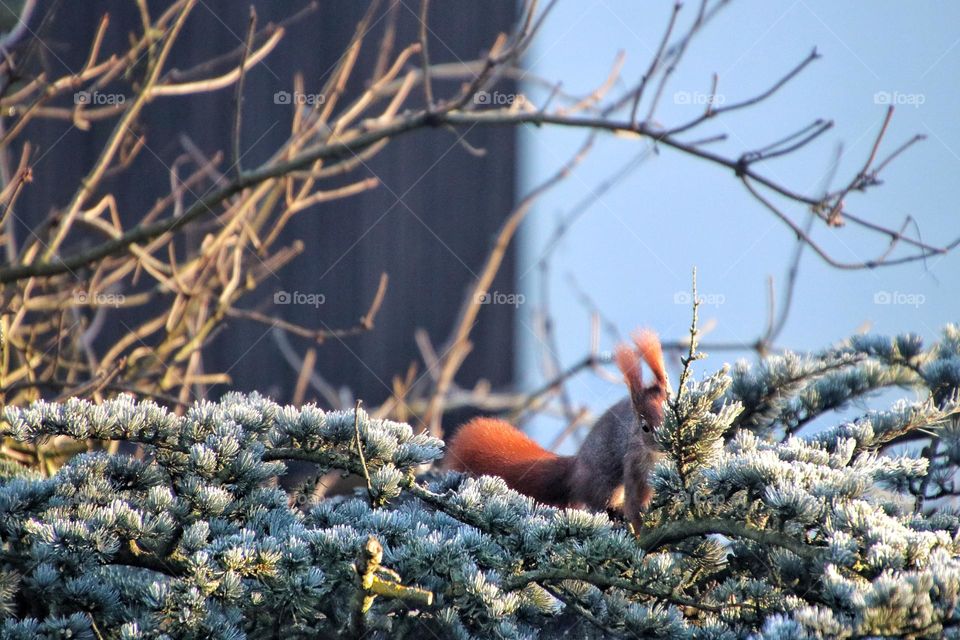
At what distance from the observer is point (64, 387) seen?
2.60m

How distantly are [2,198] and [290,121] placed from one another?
9.08 feet

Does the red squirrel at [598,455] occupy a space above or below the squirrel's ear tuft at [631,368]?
below

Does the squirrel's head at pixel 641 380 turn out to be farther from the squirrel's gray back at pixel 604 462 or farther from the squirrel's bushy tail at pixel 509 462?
the squirrel's bushy tail at pixel 509 462

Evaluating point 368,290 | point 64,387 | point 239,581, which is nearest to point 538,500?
point 239,581

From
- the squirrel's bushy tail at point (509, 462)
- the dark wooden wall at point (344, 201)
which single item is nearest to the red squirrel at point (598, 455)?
the squirrel's bushy tail at point (509, 462)

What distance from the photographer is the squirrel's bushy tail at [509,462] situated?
90.4 inches

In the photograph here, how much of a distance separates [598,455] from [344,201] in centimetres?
416

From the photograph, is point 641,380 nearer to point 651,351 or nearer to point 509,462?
point 651,351

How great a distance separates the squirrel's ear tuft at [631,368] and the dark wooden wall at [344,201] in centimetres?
344

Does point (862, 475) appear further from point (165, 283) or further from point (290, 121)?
point (290, 121)

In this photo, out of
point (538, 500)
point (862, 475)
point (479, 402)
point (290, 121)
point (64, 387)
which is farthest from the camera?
point (290, 121)

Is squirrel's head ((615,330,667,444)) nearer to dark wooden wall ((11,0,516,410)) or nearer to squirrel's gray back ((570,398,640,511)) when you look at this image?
squirrel's gray back ((570,398,640,511))

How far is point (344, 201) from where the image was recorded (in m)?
6.12

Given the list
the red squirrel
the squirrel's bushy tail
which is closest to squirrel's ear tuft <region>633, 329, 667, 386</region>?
the red squirrel
